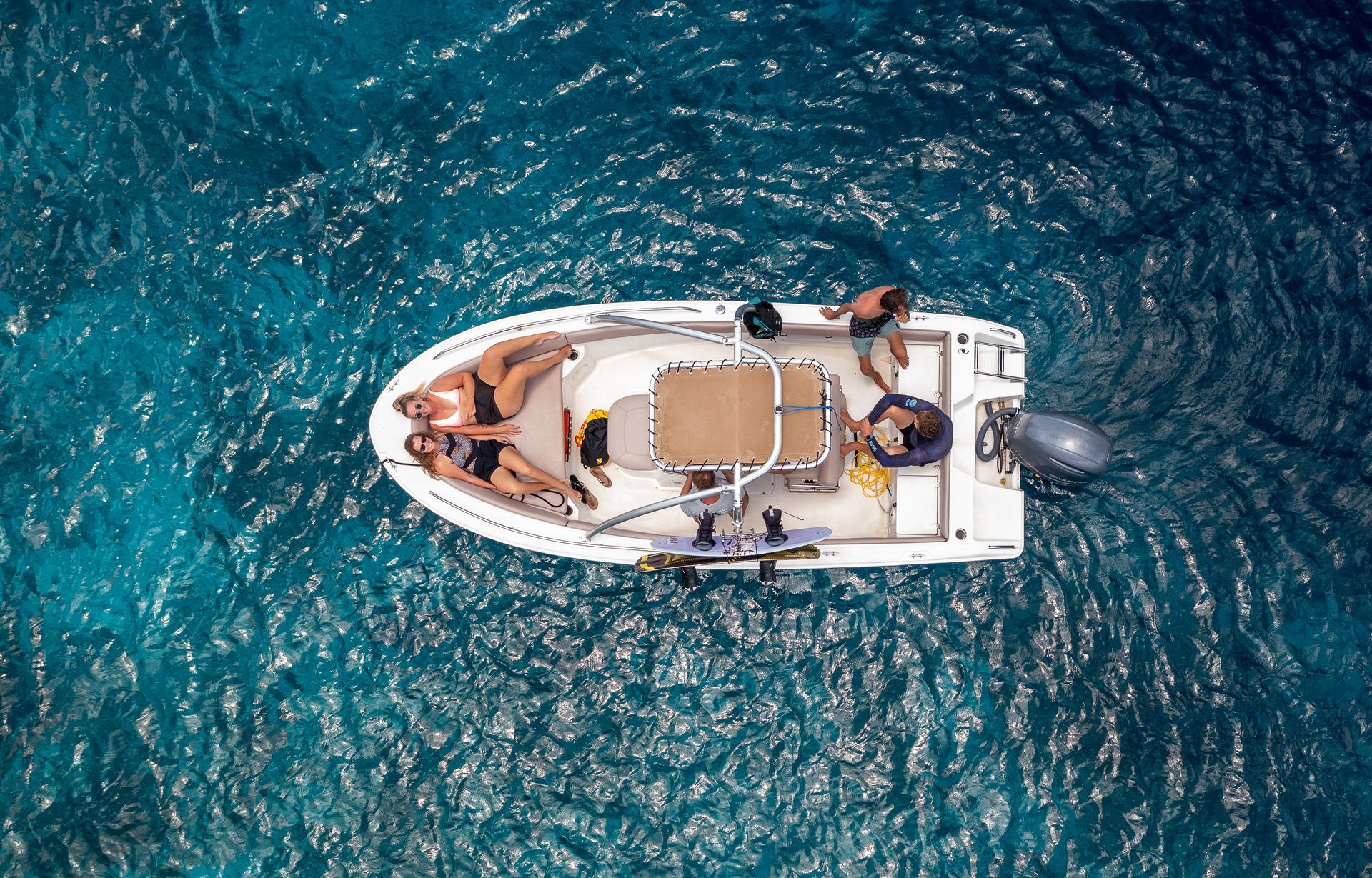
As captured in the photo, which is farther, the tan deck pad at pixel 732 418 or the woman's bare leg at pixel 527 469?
the woman's bare leg at pixel 527 469

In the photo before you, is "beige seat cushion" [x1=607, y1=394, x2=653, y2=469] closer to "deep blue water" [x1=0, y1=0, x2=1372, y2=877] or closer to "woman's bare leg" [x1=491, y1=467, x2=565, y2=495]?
"woman's bare leg" [x1=491, y1=467, x2=565, y2=495]

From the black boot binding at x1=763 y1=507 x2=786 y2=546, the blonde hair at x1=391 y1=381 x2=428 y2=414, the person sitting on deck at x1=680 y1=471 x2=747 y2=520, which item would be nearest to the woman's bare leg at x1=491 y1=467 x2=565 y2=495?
the blonde hair at x1=391 y1=381 x2=428 y2=414

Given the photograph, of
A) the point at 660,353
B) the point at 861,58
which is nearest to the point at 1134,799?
the point at 660,353

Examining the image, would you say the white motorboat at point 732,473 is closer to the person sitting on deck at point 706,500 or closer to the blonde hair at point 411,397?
the blonde hair at point 411,397

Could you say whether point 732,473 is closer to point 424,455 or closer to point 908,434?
point 908,434

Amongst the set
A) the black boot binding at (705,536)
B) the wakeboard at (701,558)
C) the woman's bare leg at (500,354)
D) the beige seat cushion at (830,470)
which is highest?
the woman's bare leg at (500,354)

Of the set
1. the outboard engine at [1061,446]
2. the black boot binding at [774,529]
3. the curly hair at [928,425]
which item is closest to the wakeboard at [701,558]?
the black boot binding at [774,529]
